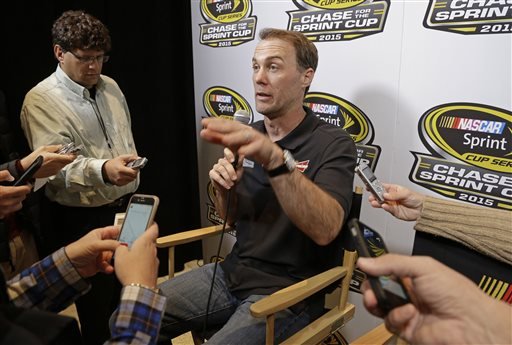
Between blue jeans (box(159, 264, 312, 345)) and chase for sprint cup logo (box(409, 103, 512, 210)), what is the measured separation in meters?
0.76

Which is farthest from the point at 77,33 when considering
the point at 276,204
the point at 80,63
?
the point at 276,204

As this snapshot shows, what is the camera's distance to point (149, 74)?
2.53 meters

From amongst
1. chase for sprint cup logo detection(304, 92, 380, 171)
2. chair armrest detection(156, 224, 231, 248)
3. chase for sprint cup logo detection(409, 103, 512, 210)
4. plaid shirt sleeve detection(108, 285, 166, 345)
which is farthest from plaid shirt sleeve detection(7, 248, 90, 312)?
chase for sprint cup logo detection(409, 103, 512, 210)

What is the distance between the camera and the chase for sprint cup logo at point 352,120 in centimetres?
172

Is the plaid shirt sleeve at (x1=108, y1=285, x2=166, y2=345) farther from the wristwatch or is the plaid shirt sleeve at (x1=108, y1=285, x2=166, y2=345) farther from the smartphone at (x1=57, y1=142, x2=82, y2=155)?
the smartphone at (x1=57, y1=142, x2=82, y2=155)

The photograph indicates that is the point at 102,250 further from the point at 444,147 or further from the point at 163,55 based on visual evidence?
the point at 163,55

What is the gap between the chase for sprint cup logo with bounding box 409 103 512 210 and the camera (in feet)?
4.43

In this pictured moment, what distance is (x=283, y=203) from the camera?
114cm

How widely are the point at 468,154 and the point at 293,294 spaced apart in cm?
88

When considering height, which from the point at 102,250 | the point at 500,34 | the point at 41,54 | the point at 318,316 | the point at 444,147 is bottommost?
the point at 318,316

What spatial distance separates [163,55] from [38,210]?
4.17 feet

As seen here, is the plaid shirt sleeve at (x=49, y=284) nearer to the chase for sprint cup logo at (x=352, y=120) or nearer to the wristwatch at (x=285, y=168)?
the wristwatch at (x=285, y=168)

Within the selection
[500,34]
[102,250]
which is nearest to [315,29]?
[500,34]

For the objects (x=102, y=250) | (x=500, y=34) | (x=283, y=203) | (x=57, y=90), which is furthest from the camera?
(x=57, y=90)
